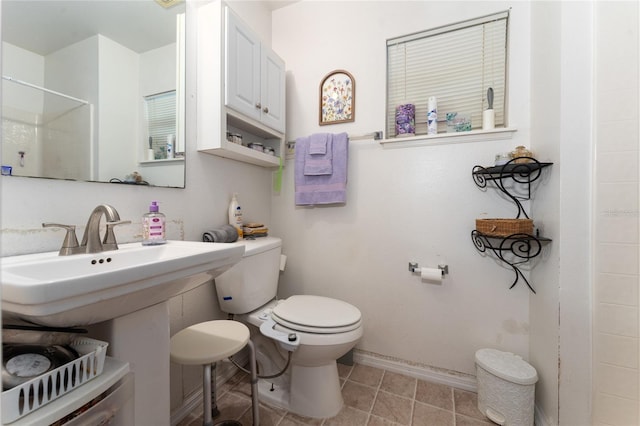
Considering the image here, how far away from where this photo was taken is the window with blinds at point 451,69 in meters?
1.45

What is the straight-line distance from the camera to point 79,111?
0.95m

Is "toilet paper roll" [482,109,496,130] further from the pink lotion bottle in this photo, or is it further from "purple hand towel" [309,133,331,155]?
the pink lotion bottle

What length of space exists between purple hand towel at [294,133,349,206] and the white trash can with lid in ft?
3.48

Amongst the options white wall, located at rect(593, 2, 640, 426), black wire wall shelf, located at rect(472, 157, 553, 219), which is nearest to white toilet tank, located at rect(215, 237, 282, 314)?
black wire wall shelf, located at rect(472, 157, 553, 219)

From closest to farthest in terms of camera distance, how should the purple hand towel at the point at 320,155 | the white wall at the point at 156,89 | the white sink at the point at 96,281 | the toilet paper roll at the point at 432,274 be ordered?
the white sink at the point at 96,281 < the white wall at the point at 156,89 < the toilet paper roll at the point at 432,274 < the purple hand towel at the point at 320,155

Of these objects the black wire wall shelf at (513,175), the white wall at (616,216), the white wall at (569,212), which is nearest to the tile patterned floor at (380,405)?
the white wall at (569,212)

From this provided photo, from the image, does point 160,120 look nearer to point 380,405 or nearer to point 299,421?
point 299,421

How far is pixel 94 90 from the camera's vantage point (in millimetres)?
995

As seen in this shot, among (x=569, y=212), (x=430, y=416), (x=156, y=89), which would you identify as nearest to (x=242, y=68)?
(x=156, y=89)

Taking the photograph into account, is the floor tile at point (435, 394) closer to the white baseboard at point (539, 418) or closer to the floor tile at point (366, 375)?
the floor tile at point (366, 375)

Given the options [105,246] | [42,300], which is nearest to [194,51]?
[105,246]

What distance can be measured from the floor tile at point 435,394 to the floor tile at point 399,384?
3cm

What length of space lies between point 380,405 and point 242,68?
1.77 meters

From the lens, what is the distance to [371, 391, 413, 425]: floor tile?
4.19 feet
